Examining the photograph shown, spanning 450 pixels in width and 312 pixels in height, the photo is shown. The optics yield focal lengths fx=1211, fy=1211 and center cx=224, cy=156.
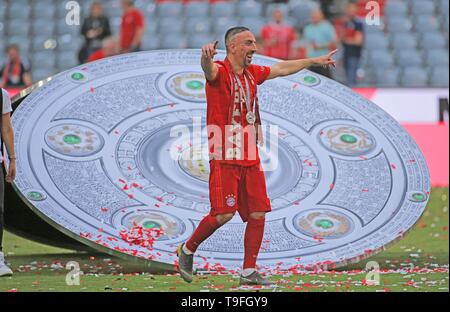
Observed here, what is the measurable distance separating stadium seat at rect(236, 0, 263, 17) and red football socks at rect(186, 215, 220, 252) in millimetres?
11567

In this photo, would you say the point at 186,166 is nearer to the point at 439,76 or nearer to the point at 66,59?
the point at 66,59

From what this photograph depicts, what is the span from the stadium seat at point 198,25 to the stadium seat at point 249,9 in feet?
1.96

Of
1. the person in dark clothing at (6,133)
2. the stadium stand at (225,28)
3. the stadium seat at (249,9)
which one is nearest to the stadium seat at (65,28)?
the stadium stand at (225,28)

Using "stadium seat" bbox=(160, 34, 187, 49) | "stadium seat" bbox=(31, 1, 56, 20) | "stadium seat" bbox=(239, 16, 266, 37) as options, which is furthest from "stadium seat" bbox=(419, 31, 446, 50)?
"stadium seat" bbox=(31, 1, 56, 20)

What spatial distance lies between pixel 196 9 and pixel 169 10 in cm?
45

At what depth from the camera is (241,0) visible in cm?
2017

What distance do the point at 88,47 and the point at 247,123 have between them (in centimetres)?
948

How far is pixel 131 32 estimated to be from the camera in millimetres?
16953

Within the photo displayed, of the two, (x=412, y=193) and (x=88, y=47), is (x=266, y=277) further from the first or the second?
(x=88, y=47)

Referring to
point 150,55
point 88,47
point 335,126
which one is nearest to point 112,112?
point 150,55

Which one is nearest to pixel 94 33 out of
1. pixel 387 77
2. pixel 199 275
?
pixel 387 77

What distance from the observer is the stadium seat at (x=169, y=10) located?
19.9m

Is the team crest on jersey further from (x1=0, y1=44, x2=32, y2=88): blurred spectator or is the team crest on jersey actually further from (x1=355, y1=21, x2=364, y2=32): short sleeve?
(x1=355, y1=21, x2=364, y2=32): short sleeve

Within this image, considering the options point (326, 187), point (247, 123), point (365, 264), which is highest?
point (247, 123)
